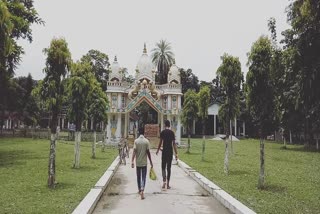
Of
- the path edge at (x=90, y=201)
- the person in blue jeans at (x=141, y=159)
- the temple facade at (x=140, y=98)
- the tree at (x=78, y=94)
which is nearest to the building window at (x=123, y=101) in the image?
the temple facade at (x=140, y=98)

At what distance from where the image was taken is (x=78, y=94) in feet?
54.3

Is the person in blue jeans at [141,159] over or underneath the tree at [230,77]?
underneath

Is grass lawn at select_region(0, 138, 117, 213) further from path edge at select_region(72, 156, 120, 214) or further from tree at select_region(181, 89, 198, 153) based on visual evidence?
tree at select_region(181, 89, 198, 153)

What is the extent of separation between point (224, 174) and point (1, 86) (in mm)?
18252

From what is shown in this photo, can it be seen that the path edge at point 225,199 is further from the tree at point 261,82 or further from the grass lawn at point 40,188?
the grass lawn at point 40,188

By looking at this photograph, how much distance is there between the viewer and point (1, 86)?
2575 cm

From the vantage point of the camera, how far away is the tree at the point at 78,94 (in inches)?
635

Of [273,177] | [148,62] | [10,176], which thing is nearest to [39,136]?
[148,62]

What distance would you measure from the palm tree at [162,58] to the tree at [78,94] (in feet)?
163

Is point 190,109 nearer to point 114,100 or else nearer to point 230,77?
point 230,77

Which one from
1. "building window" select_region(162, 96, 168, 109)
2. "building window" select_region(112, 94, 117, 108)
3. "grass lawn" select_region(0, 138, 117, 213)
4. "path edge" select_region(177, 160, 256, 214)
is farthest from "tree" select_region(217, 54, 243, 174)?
"building window" select_region(162, 96, 168, 109)

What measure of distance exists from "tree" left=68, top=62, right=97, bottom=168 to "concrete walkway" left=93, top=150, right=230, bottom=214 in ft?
15.9

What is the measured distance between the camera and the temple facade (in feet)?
123

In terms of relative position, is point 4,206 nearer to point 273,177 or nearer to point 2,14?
point 2,14
